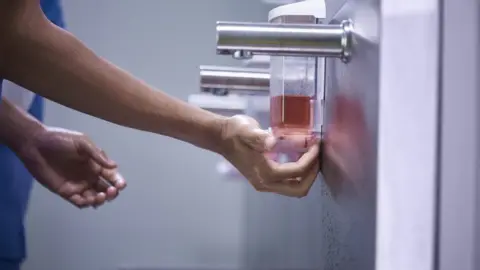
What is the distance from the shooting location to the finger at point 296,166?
42 centimetres

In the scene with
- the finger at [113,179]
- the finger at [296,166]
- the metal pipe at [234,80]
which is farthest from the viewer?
the finger at [113,179]

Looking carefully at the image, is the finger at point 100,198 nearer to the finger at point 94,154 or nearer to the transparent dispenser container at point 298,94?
the finger at point 94,154

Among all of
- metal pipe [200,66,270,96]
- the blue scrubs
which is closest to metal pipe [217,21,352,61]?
metal pipe [200,66,270,96]

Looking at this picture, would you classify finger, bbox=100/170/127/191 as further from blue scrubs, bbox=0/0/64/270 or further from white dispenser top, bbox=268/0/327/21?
white dispenser top, bbox=268/0/327/21

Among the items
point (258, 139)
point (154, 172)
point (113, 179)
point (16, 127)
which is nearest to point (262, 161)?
point (258, 139)

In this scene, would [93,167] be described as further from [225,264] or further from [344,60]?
[225,264]

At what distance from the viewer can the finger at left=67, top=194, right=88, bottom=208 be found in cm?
65

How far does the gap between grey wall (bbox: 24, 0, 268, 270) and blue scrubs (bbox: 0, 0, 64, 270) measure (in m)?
0.43

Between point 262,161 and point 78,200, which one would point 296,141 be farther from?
point 78,200

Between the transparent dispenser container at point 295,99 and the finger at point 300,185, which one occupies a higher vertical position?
the transparent dispenser container at point 295,99

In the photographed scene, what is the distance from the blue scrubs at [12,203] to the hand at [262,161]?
408 millimetres

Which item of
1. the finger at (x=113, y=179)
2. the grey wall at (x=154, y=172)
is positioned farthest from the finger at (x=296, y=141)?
the grey wall at (x=154, y=172)

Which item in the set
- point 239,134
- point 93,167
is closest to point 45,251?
point 93,167

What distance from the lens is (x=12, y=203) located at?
0.72 m
